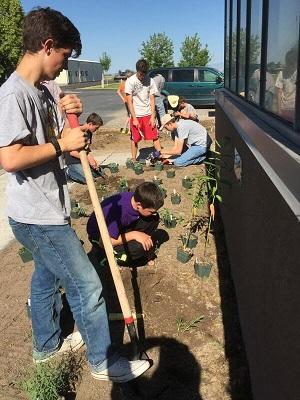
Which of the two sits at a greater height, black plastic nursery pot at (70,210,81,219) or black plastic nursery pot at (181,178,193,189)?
black plastic nursery pot at (181,178,193,189)

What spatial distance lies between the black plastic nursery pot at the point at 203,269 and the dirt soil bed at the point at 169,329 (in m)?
0.06

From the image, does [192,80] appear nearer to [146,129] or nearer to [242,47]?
[146,129]

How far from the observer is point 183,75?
17.0 meters

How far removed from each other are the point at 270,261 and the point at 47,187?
1.19 m

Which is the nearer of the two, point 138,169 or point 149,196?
point 149,196

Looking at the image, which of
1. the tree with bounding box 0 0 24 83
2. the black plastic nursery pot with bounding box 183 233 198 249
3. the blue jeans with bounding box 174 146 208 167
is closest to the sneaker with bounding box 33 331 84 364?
the black plastic nursery pot with bounding box 183 233 198 249

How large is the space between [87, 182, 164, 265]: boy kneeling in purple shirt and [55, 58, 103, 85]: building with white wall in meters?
59.4

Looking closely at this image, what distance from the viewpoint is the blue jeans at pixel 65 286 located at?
85.7 inches

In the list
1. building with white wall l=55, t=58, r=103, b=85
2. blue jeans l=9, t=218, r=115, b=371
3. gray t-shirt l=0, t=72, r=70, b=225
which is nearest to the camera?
gray t-shirt l=0, t=72, r=70, b=225

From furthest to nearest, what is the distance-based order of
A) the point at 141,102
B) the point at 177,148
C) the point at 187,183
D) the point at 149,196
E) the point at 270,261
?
1. the point at 141,102
2. the point at 177,148
3. the point at 187,183
4. the point at 149,196
5. the point at 270,261

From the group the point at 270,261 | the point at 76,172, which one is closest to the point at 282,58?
the point at 270,261

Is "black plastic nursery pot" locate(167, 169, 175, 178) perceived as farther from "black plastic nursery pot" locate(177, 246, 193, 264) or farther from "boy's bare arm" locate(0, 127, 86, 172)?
"boy's bare arm" locate(0, 127, 86, 172)

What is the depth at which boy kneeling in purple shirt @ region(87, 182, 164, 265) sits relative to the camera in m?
3.28

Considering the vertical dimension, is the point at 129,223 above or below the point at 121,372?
above
